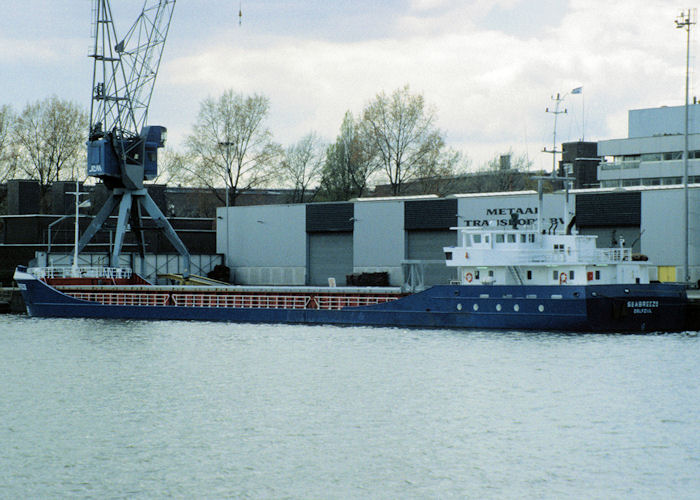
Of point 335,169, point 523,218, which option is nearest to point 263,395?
point 523,218

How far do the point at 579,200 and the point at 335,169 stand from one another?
1567 inches

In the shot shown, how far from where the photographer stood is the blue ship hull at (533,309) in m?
44.5

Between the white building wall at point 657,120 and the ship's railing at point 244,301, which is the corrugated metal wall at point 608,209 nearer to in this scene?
the ship's railing at point 244,301

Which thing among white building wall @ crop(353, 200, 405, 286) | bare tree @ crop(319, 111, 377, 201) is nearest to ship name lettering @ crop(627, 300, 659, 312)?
white building wall @ crop(353, 200, 405, 286)

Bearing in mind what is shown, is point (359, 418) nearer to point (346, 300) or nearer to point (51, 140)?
point (346, 300)

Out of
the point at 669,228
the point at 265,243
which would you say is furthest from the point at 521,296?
the point at 265,243

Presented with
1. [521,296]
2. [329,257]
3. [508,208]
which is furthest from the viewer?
[329,257]

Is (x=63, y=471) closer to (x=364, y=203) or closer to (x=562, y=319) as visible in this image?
(x=562, y=319)

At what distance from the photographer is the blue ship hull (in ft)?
146

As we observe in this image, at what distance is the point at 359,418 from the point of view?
27.8 m

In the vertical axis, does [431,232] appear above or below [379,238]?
above

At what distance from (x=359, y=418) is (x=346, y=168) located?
74.8m

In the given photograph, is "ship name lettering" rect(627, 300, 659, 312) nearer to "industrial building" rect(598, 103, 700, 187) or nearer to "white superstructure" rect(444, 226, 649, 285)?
"white superstructure" rect(444, 226, 649, 285)

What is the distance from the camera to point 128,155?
70938 mm
